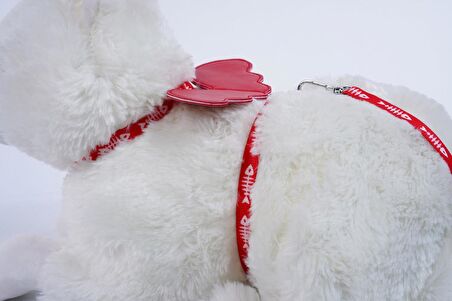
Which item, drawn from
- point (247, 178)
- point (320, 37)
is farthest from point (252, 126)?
point (320, 37)

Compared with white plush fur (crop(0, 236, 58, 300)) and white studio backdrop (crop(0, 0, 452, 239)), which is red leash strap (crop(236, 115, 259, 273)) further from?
white studio backdrop (crop(0, 0, 452, 239))

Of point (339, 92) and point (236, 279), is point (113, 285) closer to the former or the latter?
point (236, 279)

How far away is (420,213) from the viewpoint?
327mm

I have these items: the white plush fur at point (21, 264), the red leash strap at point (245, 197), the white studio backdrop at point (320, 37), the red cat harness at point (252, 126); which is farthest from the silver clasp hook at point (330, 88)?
the white studio backdrop at point (320, 37)

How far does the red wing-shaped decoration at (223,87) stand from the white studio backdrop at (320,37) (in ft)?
1.98

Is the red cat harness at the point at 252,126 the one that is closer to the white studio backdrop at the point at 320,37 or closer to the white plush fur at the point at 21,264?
the white plush fur at the point at 21,264

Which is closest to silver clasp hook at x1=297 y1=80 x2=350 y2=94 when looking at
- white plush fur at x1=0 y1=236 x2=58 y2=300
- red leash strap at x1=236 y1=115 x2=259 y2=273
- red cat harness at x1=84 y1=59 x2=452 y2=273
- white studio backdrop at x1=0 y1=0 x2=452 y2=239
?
red cat harness at x1=84 y1=59 x2=452 y2=273

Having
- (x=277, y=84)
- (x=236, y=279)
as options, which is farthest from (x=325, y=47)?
(x=236, y=279)

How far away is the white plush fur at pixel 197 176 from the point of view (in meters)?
0.33

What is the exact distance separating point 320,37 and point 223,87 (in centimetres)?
85

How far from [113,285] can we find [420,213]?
271 mm

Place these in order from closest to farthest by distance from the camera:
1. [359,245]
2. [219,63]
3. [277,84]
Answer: [359,245] → [219,63] → [277,84]

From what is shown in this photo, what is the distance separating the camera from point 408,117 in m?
0.36

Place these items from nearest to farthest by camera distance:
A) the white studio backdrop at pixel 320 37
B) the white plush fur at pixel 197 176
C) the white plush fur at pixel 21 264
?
the white plush fur at pixel 197 176, the white plush fur at pixel 21 264, the white studio backdrop at pixel 320 37
